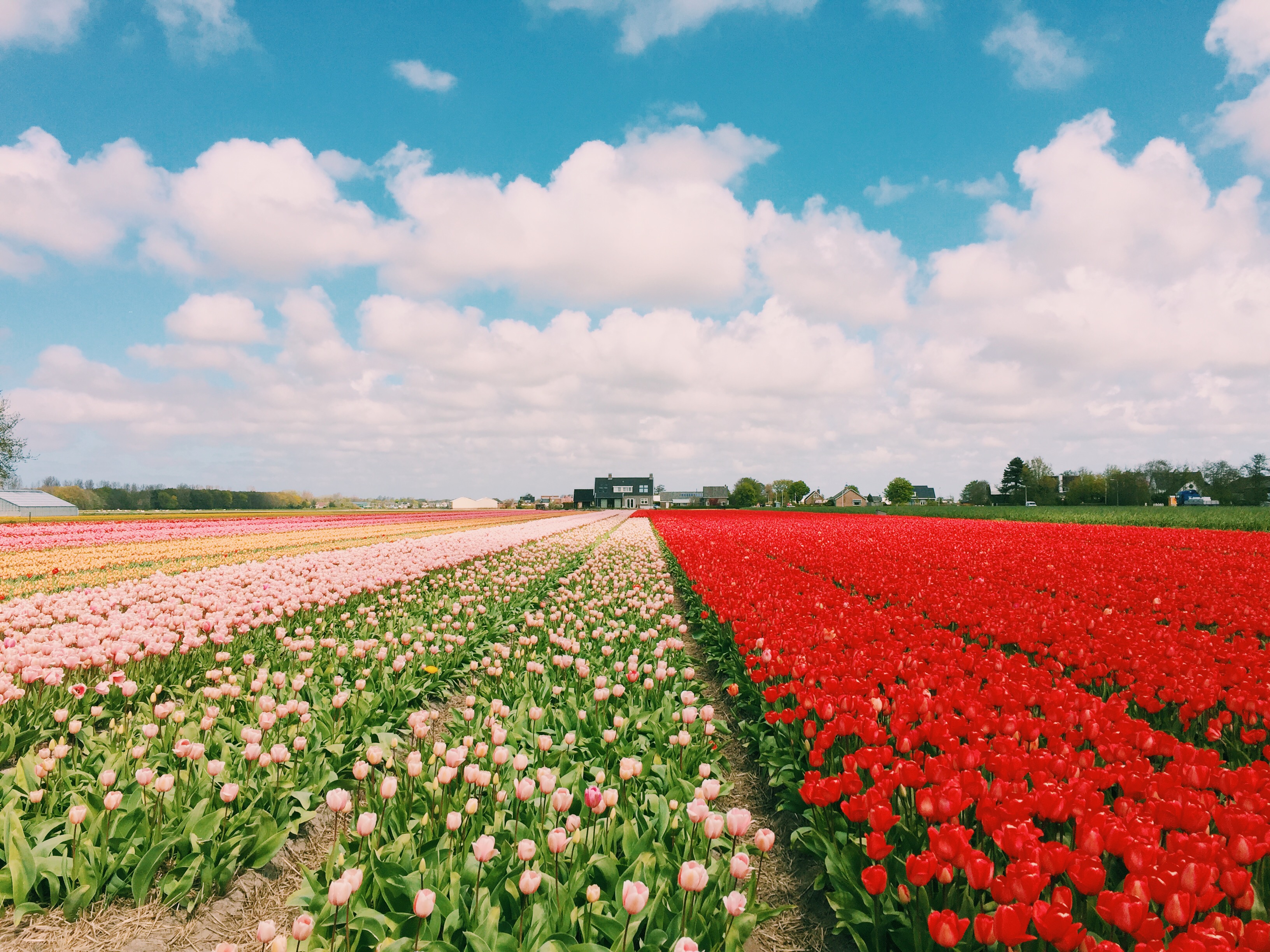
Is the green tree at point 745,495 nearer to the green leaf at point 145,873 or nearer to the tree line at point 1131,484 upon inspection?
the tree line at point 1131,484

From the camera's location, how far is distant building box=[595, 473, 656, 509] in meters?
105

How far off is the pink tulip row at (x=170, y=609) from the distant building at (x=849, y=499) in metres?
127

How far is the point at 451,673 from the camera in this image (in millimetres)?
6172

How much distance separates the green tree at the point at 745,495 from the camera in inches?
3826

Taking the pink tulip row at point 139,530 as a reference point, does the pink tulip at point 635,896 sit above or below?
above

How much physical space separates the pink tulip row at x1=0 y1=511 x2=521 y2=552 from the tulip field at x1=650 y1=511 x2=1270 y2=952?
23.8 m

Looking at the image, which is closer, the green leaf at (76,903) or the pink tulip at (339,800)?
the pink tulip at (339,800)

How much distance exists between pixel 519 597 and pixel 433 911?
682cm

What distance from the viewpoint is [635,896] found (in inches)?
83.1

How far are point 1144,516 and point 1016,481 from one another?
77218 millimetres

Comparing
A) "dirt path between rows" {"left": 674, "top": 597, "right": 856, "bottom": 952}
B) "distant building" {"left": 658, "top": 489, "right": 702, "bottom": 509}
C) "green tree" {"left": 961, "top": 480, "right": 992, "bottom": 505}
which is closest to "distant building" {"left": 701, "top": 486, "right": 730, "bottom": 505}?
"distant building" {"left": 658, "top": 489, "right": 702, "bottom": 509}

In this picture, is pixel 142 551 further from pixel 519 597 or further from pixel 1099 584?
pixel 1099 584

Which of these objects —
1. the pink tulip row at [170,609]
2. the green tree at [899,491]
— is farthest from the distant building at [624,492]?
the pink tulip row at [170,609]

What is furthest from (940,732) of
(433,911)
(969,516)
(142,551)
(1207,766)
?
(969,516)
